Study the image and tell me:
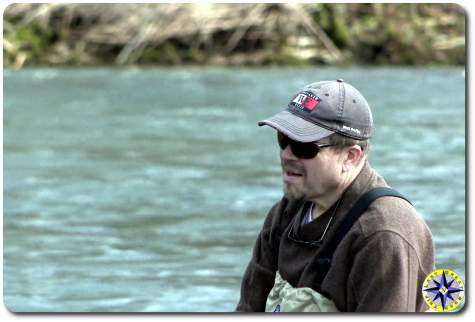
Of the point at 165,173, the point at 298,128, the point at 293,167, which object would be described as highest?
the point at 298,128

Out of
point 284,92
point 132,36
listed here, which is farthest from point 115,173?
point 132,36

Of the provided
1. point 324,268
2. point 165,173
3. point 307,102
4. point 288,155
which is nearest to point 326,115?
point 307,102

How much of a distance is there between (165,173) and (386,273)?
7.64 m

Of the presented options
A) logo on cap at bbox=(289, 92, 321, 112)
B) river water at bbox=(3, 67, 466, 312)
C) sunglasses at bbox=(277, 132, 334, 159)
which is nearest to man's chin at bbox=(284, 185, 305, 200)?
sunglasses at bbox=(277, 132, 334, 159)

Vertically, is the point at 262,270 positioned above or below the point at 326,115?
below

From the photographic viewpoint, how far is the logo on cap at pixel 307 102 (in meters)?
3.28

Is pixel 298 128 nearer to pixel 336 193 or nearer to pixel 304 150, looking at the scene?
pixel 304 150

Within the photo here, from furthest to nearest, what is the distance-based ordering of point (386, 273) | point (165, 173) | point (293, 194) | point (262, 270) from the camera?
point (165, 173), point (262, 270), point (293, 194), point (386, 273)

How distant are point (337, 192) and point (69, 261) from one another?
4.21 m

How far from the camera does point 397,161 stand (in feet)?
36.2

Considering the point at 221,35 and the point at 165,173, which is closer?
the point at 165,173

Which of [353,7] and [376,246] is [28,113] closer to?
[353,7]

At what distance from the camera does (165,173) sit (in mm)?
10656

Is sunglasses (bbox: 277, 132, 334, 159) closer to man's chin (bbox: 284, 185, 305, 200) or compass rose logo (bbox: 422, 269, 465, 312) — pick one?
man's chin (bbox: 284, 185, 305, 200)
